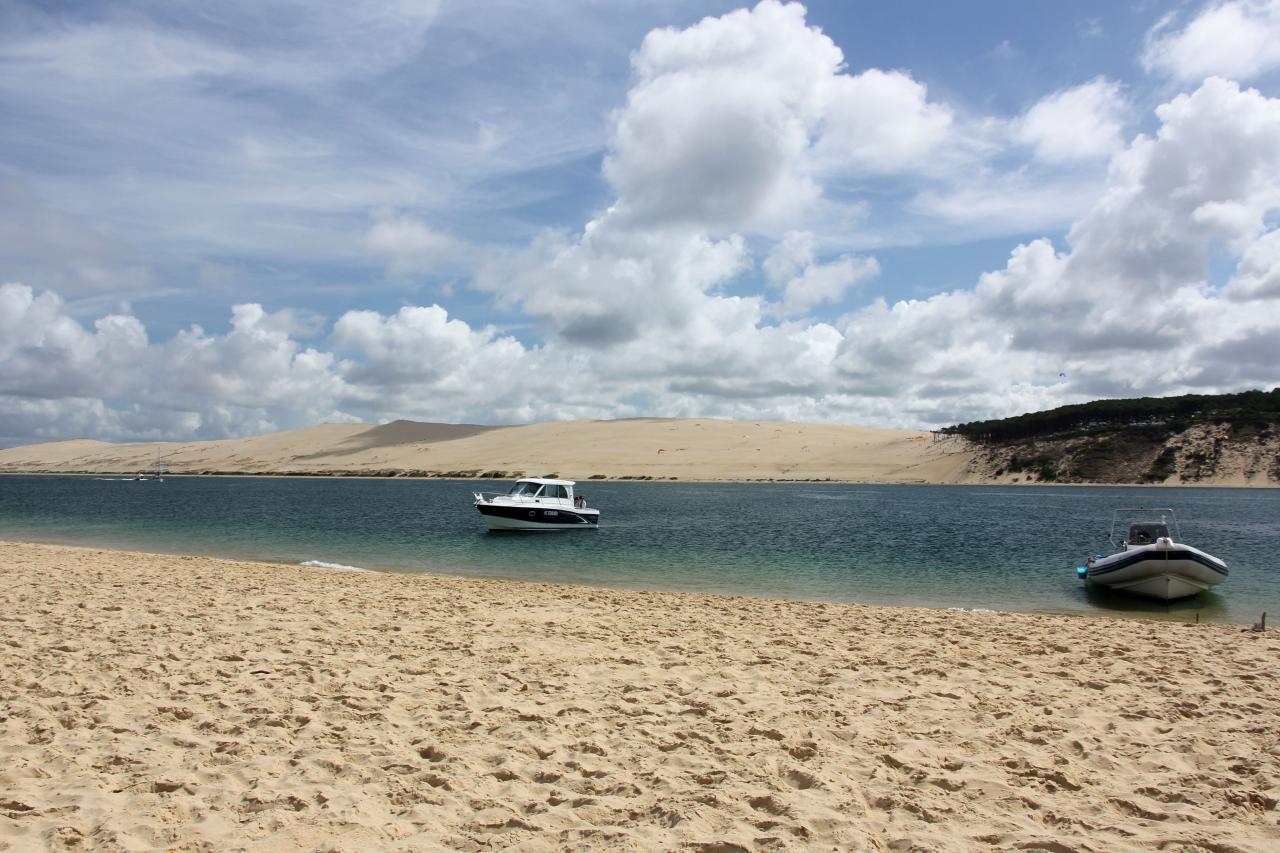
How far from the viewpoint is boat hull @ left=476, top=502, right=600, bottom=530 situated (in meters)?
37.8

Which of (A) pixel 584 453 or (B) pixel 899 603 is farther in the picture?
(A) pixel 584 453

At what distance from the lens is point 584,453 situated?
128250 millimetres

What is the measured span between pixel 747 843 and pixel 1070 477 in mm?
104294

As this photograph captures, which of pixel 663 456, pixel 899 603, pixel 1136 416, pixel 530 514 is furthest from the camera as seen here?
pixel 663 456

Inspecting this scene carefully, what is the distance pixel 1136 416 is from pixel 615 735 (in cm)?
11954

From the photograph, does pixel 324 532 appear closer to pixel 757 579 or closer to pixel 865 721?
pixel 757 579

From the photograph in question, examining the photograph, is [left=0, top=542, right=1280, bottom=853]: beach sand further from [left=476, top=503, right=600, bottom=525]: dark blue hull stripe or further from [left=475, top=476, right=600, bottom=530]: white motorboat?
[left=475, top=476, right=600, bottom=530]: white motorboat

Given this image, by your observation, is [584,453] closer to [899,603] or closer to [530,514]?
[530,514]

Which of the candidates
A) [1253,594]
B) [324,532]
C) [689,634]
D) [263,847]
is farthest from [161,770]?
[324,532]

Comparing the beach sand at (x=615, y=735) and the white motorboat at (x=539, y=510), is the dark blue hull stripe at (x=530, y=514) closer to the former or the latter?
the white motorboat at (x=539, y=510)

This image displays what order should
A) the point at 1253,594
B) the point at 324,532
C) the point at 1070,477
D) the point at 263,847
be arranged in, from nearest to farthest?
the point at 263,847 → the point at 1253,594 → the point at 324,532 → the point at 1070,477

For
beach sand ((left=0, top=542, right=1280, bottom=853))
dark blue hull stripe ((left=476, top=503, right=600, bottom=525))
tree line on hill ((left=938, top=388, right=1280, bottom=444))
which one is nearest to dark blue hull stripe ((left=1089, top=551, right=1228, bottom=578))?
beach sand ((left=0, top=542, right=1280, bottom=853))

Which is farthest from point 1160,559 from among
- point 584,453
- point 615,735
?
point 584,453

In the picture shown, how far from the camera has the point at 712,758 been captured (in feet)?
22.7
